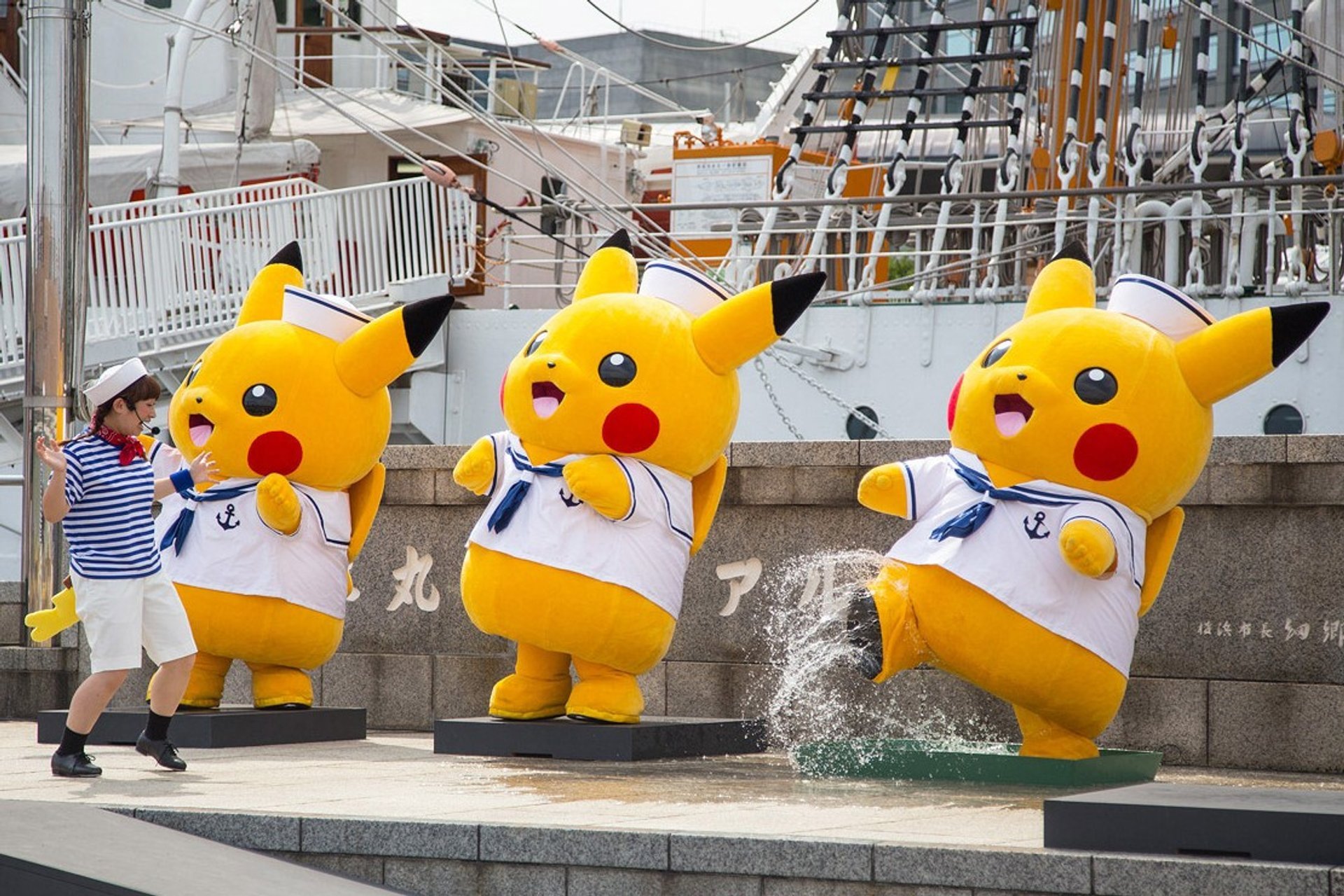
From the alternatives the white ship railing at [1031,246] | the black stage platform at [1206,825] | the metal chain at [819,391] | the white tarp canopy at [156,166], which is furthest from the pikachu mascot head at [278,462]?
the white tarp canopy at [156,166]

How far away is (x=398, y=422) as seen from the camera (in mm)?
18047

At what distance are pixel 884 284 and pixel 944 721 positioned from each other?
5336 millimetres

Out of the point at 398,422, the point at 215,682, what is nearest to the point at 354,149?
the point at 398,422

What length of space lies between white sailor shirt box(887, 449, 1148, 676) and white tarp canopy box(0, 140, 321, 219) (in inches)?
580

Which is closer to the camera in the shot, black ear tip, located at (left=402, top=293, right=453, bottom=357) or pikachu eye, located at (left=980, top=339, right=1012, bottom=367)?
pikachu eye, located at (left=980, top=339, right=1012, bottom=367)

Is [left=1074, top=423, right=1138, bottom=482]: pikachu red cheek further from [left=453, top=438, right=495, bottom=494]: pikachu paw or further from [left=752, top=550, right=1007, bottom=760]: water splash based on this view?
[left=453, top=438, right=495, bottom=494]: pikachu paw

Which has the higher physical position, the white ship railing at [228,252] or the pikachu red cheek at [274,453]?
the white ship railing at [228,252]

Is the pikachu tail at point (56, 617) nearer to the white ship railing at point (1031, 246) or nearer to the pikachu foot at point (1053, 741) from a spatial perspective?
the pikachu foot at point (1053, 741)

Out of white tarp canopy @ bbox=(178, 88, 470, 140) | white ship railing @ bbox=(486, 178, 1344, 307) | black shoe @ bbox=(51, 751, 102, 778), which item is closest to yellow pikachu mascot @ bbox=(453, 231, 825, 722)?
black shoe @ bbox=(51, 751, 102, 778)

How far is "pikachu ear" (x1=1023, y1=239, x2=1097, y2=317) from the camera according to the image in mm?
8133

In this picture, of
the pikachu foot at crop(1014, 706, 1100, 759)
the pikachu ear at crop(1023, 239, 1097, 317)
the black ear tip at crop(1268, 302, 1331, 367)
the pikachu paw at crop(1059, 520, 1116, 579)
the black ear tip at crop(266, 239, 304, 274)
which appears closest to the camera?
the pikachu paw at crop(1059, 520, 1116, 579)

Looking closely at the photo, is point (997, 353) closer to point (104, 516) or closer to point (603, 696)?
point (603, 696)


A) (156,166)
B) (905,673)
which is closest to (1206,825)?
(905,673)

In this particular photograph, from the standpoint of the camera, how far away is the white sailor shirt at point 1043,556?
7410 millimetres
